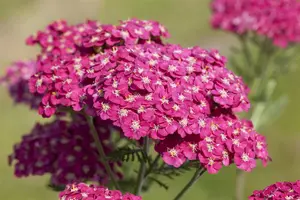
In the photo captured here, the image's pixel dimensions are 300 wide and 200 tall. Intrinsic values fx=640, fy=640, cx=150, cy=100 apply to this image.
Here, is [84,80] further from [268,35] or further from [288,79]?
[288,79]

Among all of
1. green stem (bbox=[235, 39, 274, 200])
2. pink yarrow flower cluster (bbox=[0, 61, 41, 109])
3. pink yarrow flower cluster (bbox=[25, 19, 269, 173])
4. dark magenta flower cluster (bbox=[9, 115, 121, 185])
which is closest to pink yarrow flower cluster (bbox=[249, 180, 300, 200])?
pink yarrow flower cluster (bbox=[25, 19, 269, 173])

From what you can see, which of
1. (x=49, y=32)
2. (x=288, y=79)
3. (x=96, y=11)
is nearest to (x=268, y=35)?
(x=49, y=32)

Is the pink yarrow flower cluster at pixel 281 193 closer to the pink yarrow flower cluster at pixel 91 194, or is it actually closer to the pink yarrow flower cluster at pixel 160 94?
the pink yarrow flower cluster at pixel 160 94

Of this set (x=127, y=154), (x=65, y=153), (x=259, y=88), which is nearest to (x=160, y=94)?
(x=127, y=154)

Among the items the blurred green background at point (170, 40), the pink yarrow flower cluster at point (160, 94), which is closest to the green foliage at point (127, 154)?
the pink yarrow flower cluster at point (160, 94)

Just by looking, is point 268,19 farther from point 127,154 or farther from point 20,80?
point 127,154

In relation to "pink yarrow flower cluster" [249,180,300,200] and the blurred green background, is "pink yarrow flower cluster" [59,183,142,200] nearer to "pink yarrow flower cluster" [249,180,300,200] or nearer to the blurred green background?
"pink yarrow flower cluster" [249,180,300,200]
